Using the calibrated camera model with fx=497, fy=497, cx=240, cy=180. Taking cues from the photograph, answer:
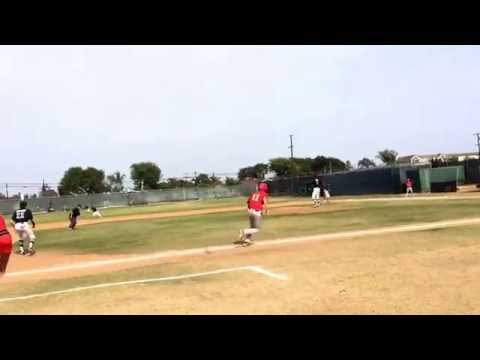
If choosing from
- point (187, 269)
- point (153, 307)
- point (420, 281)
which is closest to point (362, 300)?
point (420, 281)

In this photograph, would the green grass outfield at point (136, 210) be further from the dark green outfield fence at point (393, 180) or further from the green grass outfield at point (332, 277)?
the green grass outfield at point (332, 277)

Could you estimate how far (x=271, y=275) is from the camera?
9.38 metres

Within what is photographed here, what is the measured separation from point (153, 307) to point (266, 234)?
32.3 ft

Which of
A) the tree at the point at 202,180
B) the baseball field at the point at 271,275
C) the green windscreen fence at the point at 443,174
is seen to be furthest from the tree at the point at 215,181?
the baseball field at the point at 271,275

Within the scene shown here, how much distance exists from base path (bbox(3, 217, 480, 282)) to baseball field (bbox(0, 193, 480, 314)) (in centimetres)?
3

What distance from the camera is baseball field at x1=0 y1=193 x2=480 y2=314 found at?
281 inches

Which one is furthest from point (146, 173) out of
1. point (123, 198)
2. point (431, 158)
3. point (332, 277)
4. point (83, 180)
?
point (332, 277)

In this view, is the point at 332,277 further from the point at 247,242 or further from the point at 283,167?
the point at 283,167

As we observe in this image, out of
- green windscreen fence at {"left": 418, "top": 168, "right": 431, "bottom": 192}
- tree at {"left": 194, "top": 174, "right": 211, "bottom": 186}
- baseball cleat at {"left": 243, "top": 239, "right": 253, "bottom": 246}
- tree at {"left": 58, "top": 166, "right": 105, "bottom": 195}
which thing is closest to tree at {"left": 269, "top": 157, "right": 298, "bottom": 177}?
tree at {"left": 194, "top": 174, "right": 211, "bottom": 186}

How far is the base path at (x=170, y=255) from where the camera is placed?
12.1 m

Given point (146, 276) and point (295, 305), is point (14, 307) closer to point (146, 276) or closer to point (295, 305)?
point (146, 276)
